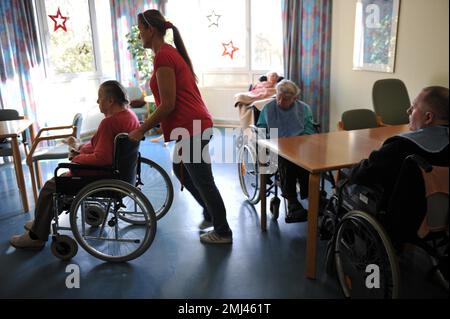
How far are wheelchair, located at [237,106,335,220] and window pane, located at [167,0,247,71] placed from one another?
8.28ft

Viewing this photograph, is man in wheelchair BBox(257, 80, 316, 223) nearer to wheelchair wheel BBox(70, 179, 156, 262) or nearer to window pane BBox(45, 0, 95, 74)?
wheelchair wheel BBox(70, 179, 156, 262)

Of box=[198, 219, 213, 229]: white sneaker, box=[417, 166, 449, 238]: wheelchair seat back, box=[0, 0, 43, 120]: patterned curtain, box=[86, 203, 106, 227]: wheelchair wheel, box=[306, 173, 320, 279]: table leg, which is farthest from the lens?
box=[0, 0, 43, 120]: patterned curtain

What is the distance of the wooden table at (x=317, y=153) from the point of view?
1743mm

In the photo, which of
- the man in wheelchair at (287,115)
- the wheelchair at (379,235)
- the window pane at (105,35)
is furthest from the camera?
the window pane at (105,35)

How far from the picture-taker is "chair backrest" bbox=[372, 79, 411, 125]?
267cm

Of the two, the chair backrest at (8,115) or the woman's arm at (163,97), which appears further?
the chair backrest at (8,115)

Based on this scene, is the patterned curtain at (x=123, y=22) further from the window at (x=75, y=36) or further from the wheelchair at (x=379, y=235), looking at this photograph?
the wheelchair at (x=379, y=235)

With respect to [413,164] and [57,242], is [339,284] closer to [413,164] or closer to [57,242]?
[413,164]

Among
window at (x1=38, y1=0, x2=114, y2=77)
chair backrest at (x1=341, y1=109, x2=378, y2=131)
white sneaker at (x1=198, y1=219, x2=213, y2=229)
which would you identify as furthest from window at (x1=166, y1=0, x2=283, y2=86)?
white sneaker at (x1=198, y1=219, x2=213, y2=229)

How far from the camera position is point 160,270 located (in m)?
1.98

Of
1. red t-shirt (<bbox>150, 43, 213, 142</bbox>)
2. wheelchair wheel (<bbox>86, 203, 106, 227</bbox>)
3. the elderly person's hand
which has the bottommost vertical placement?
wheelchair wheel (<bbox>86, 203, 106, 227</bbox>)

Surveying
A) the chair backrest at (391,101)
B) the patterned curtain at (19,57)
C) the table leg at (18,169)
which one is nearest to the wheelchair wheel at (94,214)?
the table leg at (18,169)

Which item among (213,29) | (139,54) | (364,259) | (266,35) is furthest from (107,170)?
(213,29)

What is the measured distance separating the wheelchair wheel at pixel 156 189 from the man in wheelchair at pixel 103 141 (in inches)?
17.6
